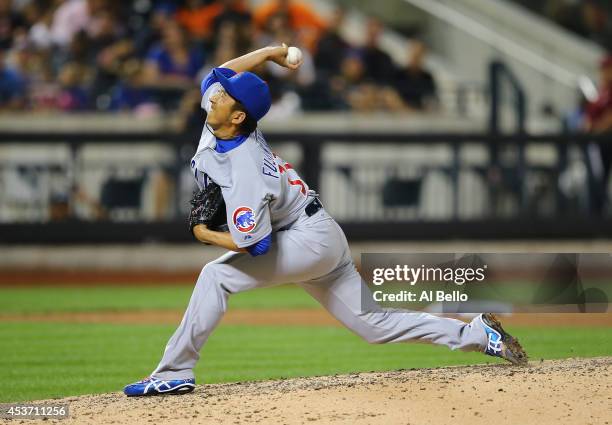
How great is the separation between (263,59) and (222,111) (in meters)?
0.67

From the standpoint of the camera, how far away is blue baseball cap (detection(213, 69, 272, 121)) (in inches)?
240

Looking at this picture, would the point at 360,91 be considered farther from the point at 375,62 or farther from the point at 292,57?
the point at 292,57

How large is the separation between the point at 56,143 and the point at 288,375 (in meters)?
7.42

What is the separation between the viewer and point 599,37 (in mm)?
18859

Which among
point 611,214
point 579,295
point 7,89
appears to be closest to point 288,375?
point 579,295

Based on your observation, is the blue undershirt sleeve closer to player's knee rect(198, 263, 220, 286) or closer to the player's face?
the player's face

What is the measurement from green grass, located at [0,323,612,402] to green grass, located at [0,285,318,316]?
1368 millimetres

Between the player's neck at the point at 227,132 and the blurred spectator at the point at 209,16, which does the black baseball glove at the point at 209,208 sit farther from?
the blurred spectator at the point at 209,16

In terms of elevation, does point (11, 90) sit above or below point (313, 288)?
above

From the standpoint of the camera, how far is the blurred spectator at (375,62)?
16516 millimetres

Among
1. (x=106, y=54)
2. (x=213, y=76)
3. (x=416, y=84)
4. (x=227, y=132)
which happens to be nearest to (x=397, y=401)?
(x=227, y=132)

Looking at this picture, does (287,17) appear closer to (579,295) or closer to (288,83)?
(288,83)

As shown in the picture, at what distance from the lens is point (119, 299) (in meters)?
13.1

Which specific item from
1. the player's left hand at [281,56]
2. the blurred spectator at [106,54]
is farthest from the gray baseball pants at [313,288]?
the blurred spectator at [106,54]
